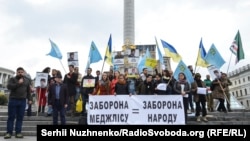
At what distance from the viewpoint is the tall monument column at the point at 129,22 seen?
267 ft

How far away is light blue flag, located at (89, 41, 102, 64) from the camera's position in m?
14.3

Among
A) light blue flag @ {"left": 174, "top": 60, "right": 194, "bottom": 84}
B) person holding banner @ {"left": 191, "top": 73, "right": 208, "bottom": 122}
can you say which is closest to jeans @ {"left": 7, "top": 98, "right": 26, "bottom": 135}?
light blue flag @ {"left": 174, "top": 60, "right": 194, "bottom": 84}

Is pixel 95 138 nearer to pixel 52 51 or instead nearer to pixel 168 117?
pixel 168 117

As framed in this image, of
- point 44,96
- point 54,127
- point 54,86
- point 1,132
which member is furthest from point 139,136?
point 44,96

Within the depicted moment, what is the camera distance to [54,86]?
32.9 feet

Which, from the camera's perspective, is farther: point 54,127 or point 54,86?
point 54,86

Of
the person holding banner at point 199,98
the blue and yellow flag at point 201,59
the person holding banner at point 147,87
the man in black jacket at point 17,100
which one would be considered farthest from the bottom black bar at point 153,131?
the blue and yellow flag at point 201,59

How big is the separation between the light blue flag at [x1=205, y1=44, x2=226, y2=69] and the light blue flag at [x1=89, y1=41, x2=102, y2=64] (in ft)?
14.9

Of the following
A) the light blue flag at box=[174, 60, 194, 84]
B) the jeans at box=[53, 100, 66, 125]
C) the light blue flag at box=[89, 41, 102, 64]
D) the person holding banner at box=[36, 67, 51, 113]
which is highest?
the light blue flag at box=[89, 41, 102, 64]

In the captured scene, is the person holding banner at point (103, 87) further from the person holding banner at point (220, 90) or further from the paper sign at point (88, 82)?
the person holding banner at point (220, 90)

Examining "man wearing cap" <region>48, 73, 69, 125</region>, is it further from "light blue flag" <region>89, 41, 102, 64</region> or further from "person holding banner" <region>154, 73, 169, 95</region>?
"light blue flag" <region>89, 41, 102, 64</region>

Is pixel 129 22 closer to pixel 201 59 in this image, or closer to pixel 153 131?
pixel 201 59

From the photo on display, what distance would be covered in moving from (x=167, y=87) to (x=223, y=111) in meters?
2.94

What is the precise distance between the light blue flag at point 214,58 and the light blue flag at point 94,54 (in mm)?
4549
